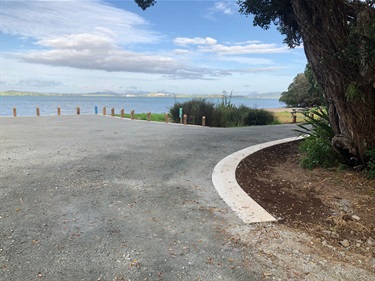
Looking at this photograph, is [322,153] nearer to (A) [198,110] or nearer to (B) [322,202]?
(B) [322,202]

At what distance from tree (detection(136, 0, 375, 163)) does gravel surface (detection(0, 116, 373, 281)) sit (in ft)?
7.49

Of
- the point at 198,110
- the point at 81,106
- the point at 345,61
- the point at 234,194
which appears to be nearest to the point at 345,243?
the point at 234,194

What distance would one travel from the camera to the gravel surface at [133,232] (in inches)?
91.0

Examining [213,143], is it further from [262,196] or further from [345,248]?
[345,248]

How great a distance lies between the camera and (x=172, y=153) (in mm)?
6539

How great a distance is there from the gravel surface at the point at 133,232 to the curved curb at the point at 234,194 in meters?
0.12

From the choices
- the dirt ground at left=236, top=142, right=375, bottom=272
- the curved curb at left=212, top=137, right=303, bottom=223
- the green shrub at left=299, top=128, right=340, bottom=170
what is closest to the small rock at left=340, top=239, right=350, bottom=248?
the dirt ground at left=236, top=142, right=375, bottom=272

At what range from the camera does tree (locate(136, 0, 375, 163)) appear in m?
4.01

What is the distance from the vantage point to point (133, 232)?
2.90 m

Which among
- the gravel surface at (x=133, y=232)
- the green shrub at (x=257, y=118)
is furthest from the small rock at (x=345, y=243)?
the green shrub at (x=257, y=118)

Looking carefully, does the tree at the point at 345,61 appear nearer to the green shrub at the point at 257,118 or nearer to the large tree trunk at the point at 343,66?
the large tree trunk at the point at 343,66

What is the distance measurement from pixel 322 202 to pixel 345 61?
196cm

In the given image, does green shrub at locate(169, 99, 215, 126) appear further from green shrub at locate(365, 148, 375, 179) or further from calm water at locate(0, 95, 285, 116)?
green shrub at locate(365, 148, 375, 179)

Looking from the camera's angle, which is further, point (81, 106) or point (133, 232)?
point (81, 106)
